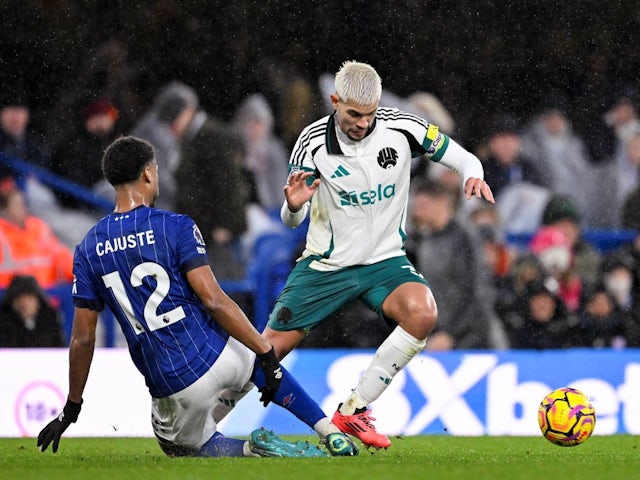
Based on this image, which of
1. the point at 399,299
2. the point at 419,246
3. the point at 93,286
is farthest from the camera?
the point at 419,246

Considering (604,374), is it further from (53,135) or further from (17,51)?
(17,51)

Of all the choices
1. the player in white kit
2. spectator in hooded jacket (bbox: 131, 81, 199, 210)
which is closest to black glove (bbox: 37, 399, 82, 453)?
the player in white kit

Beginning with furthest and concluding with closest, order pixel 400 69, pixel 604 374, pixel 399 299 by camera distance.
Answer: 1. pixel 400 69
2. pixel 604 374
3. pixel 399 299

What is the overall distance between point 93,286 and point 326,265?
1.50 m

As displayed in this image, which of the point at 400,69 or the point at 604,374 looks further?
the point at 400,69

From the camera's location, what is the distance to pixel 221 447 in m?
5.98

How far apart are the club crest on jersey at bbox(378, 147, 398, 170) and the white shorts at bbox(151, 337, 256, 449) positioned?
1.35 meters

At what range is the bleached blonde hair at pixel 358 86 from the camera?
635 cm

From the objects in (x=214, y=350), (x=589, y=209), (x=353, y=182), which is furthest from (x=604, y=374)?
(x=214, y=350)

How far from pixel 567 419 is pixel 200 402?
184 cm

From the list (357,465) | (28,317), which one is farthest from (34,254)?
(357,465)

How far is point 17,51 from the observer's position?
11414 mm

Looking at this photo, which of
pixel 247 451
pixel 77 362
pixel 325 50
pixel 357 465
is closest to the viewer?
pixel 357 465

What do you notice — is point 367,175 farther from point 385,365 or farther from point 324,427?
point 324,427
